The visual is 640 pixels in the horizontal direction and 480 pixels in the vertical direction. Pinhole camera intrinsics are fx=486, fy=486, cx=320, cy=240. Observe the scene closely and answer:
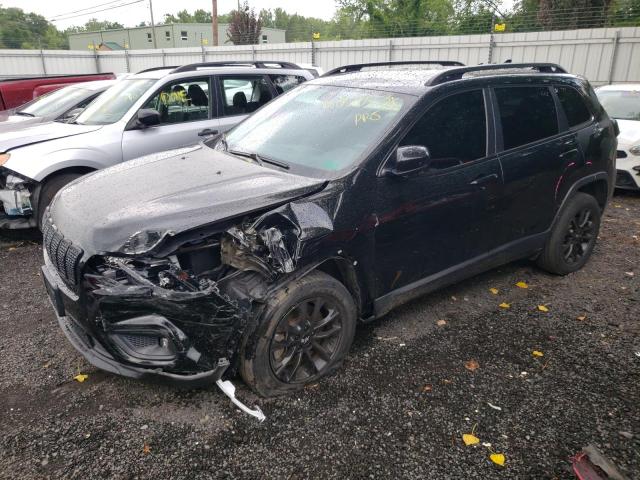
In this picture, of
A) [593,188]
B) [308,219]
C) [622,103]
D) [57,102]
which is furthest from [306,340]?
[622,103]

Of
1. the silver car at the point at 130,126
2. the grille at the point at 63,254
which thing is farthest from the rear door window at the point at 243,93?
the grille at the point at 63,254

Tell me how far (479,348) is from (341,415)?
1255 millimetres

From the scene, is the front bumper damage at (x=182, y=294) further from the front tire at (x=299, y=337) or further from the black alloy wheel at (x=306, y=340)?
the black alloy wheel at (x=306, y=340)

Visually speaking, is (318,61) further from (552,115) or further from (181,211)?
(181,211)

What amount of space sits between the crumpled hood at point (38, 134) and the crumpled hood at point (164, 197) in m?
2.68

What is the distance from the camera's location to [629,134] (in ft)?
23.7

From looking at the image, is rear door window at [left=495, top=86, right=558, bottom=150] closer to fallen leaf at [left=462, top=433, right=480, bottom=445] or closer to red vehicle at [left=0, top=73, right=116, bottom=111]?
fallen leaf at [left=462, top=433, right=480, bottom=445]

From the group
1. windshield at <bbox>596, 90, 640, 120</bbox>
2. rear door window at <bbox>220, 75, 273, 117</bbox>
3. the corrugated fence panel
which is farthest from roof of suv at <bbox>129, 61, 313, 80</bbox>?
the corrugated fence panel

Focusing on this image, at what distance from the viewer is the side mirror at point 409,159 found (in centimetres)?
298

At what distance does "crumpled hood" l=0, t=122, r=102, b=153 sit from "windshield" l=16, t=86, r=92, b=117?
133cm

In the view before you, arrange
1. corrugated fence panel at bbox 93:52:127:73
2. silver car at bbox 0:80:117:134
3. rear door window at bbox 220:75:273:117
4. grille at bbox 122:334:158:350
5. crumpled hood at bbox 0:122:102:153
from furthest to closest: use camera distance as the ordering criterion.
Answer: corrugated fence panel at bbox 93:52:127:73 → silver car at bbox 0:80:117:134 → rear door window at bbox 220:75:273:117 → crumpled hood at bbox 0:122:102:153 → grille at bbox 122:334:158:350

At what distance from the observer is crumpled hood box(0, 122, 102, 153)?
545 centimetres

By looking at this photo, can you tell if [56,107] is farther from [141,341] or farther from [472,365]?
Answer: [472,365]

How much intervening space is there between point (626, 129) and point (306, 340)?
6.89 metres
